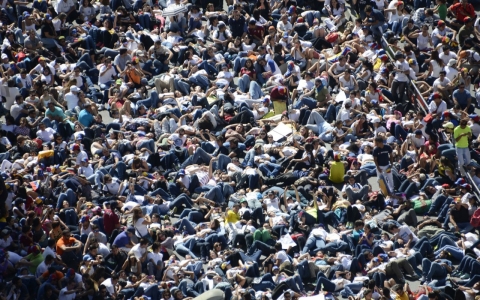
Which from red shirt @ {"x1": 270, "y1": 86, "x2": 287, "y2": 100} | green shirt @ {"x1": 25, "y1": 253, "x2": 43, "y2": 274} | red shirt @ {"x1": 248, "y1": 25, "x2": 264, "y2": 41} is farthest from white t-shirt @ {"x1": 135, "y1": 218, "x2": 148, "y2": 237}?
red shirt @ {"x1": 248, "y1": 25, "x2": 264, "y2": 41}

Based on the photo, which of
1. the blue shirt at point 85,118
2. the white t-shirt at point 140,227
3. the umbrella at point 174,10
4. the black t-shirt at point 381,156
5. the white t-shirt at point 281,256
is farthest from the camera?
the umbrella at point 174,10

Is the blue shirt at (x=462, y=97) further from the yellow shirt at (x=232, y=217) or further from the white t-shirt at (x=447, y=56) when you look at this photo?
the yellow shirt at (x=232, y=217)

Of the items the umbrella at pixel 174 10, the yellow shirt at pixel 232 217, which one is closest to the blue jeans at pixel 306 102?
the umbrella at pixel 174 10

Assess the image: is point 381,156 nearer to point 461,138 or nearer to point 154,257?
point 461,138

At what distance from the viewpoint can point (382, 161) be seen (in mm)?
27516

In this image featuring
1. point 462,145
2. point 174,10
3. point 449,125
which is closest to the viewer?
point 462,145

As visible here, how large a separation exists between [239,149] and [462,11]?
8731 mm

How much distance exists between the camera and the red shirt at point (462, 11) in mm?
33656

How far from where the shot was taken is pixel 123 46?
109ft

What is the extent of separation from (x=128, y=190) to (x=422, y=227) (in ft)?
21.8

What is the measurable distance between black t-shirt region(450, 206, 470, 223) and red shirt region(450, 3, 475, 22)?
9.01 m

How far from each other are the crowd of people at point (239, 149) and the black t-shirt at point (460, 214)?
31mm

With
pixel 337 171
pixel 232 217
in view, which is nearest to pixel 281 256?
pixel 232 217

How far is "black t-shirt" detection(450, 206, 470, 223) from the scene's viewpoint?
26.2 meters
